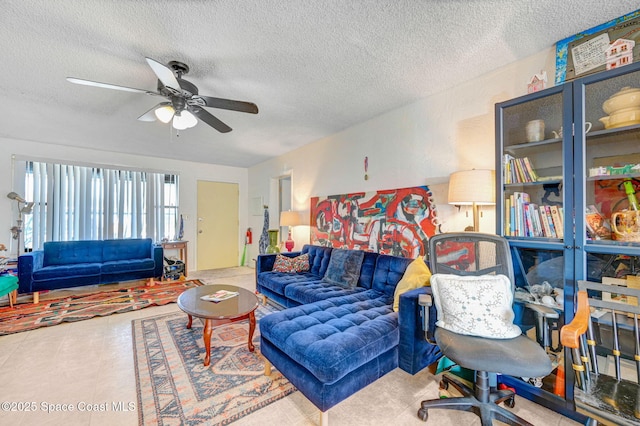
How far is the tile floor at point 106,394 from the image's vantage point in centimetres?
149

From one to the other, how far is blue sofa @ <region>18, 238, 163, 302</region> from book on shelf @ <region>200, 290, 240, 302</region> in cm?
240

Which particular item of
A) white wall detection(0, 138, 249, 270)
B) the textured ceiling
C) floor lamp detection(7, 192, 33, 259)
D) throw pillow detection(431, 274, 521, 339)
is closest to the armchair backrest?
throw pillow detection(431, 274, 521, 339)

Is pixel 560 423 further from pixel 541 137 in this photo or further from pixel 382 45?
pixel 382 45

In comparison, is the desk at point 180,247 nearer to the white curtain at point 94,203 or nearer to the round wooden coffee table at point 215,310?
the white curtain at point 94,203

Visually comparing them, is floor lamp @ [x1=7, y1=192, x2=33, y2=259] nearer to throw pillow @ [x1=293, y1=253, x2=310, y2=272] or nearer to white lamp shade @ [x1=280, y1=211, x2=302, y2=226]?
white lamp shade @ [x1=280, y1=211, x2=302, y2=226]

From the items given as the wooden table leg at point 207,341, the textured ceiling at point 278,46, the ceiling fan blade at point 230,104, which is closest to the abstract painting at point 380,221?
the textured ceiling at point 278,46

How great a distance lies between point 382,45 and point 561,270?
1.89 metres

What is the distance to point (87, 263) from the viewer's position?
4.09 metres

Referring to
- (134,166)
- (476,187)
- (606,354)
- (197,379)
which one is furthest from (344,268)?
(134,166)

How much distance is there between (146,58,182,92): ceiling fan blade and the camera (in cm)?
154

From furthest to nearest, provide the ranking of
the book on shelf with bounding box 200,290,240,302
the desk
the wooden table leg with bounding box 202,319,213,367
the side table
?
the desk → the side table → the book on shelf with bounding box 200,290,240,302 → the wooden table leg with bounding box 202,319,213,367

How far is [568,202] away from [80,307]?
4963 millimetres

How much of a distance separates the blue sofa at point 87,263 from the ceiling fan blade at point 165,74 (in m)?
3.41

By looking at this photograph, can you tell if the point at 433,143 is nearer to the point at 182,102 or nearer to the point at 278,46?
the point at 278,46
